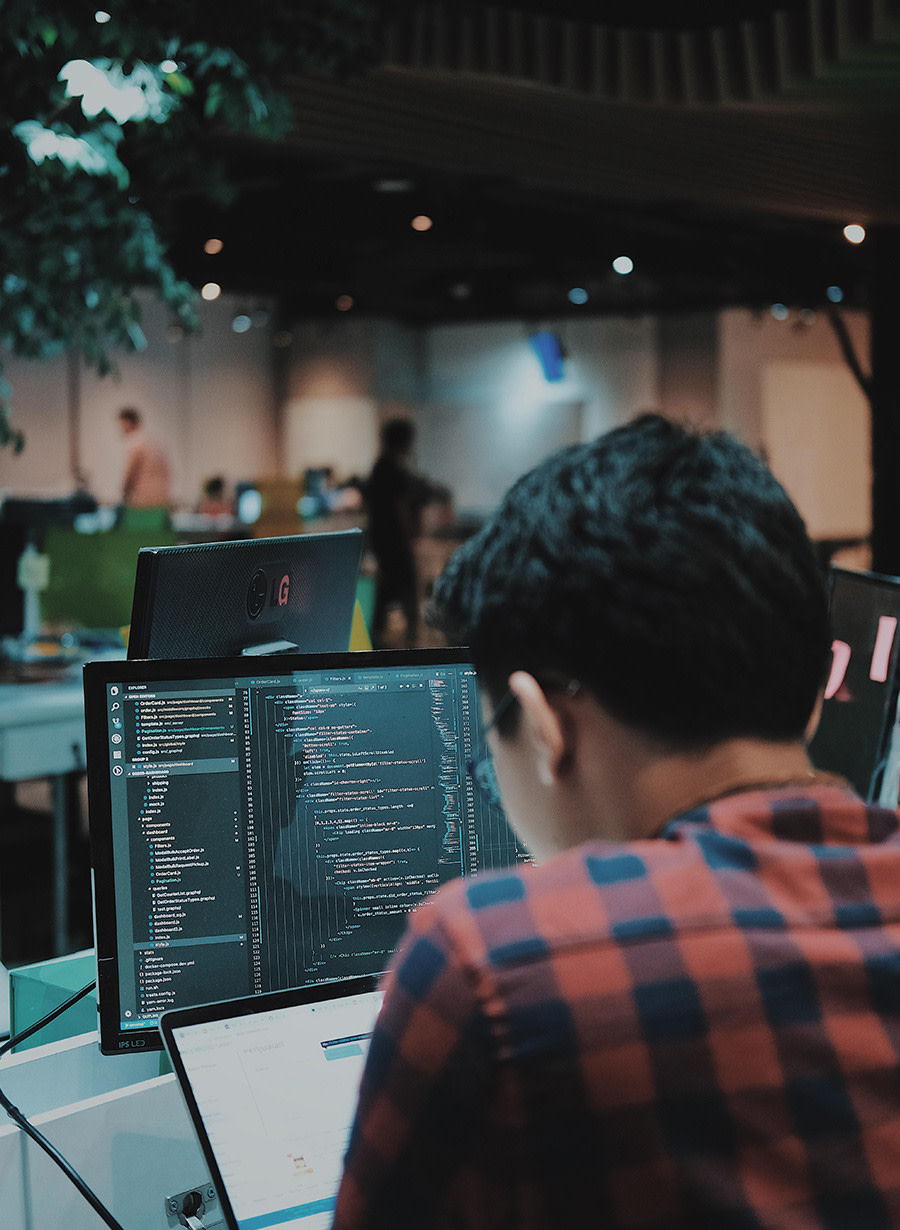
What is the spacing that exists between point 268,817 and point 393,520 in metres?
7.55

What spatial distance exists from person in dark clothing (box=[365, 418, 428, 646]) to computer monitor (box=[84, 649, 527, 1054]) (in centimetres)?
707

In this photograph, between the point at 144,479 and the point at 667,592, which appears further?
the point at 144,479

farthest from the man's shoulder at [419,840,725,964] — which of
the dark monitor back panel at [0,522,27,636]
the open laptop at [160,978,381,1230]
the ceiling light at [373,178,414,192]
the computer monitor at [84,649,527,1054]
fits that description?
the ceiling light at [373,178,414,192]

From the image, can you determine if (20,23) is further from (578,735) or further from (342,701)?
(578,735)

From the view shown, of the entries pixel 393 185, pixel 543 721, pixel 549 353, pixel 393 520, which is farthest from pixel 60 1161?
pixel 549 353

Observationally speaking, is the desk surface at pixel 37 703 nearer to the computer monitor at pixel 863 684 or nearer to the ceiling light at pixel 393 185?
the computer monitor at pixel 863 684

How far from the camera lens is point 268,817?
1.21 metres

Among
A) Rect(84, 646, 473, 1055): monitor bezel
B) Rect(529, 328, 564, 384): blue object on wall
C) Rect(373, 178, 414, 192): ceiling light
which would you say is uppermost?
Rect(373, 178, 414, 192): ceiling light

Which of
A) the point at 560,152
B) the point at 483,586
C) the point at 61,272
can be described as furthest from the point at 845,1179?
the point at 560,152

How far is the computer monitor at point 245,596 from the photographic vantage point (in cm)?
135

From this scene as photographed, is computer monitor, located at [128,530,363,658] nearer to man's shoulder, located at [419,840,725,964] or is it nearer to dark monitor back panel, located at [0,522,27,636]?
man's shoulder, located at [419,840,725,964]

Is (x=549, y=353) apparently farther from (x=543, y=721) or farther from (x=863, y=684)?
(x=543, y=721)

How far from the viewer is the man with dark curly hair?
626 millimetres

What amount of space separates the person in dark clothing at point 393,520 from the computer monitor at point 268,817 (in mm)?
7067
